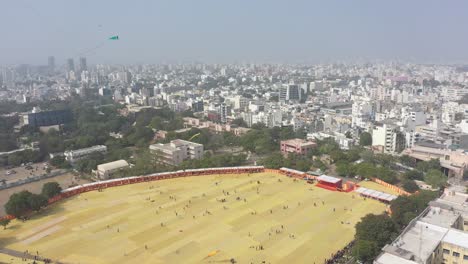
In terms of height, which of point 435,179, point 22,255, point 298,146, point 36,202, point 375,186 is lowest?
point 22,255

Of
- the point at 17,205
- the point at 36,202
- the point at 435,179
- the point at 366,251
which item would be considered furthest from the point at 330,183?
the point at 17,205

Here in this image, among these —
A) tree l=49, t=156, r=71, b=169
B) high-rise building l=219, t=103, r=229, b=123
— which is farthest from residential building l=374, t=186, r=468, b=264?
high-rise building l=219, t=103, r=229, b=123

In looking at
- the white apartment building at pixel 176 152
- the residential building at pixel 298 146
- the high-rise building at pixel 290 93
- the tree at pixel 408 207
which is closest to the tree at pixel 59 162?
the white apartment building at pixel 176 152

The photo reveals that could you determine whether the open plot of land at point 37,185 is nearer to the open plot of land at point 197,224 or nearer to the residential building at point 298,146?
the open plot of land at point 197,224

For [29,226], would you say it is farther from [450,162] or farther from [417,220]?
[450,162]

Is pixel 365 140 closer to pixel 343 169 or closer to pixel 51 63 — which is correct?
pixel 343 169

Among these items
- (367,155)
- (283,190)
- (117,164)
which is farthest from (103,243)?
(367,155)
